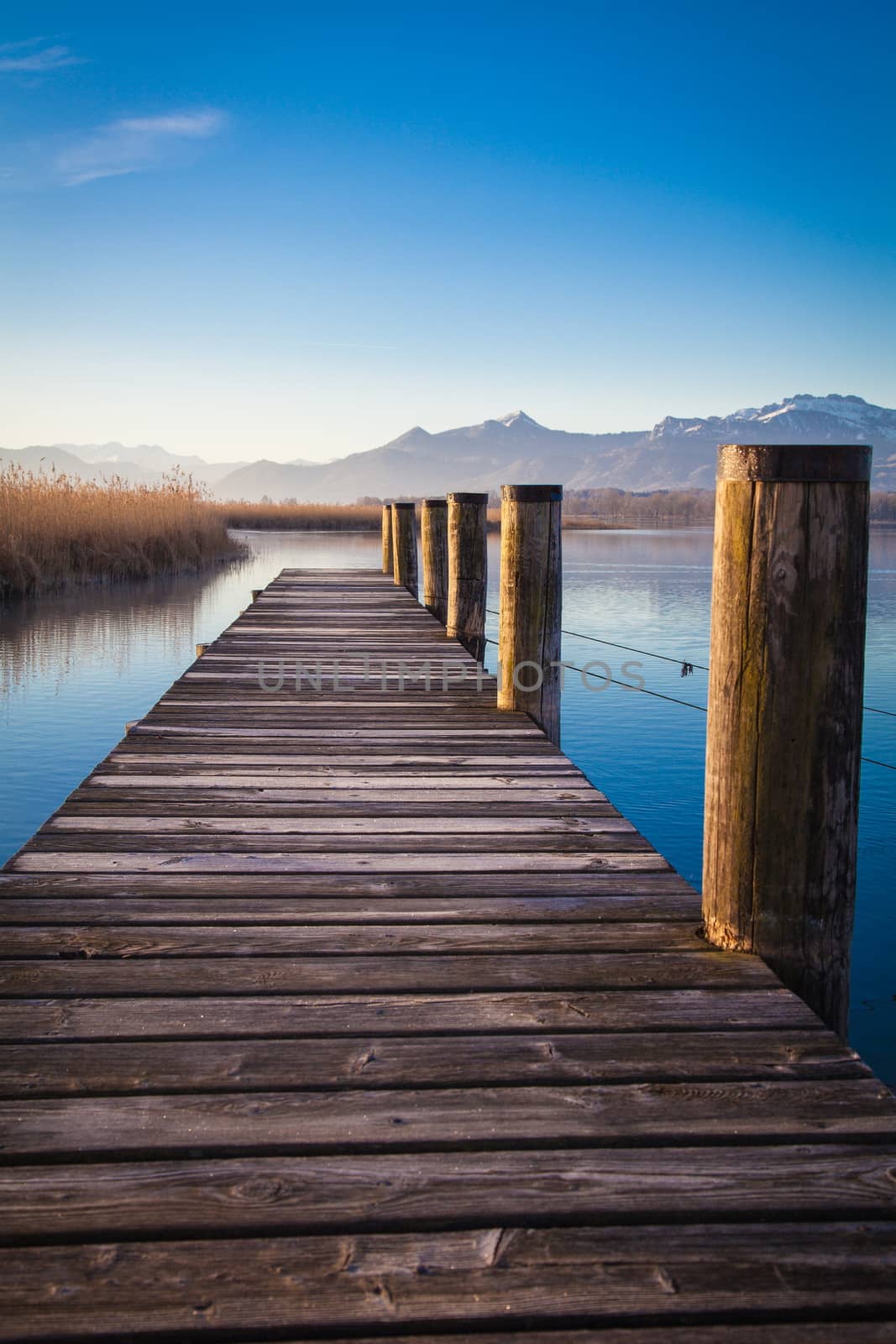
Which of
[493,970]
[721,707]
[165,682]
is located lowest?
[165,682]

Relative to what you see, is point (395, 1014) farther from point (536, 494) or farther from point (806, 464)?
point (536, 494)

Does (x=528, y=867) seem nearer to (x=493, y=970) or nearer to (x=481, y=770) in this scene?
(x=493, y=970)

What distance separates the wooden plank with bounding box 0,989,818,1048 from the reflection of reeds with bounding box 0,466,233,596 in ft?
38.8

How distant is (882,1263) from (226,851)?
5.73 feet

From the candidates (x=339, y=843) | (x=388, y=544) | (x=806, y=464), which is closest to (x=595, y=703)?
(x=388, y=544)

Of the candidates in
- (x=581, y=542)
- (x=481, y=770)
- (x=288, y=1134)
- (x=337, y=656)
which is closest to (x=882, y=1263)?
(x=288, y=1134)

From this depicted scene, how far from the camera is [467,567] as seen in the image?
247 inches

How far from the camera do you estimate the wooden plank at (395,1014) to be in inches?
67.0

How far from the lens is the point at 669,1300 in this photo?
1.15 metres

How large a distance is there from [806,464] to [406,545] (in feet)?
29.4

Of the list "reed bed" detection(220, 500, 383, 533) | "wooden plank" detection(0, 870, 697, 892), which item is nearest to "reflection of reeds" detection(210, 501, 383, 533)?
"reed bed" detection(220, 500, 383, 533)

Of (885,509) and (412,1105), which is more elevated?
(885,509)

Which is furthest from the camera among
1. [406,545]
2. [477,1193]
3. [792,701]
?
[406,545]

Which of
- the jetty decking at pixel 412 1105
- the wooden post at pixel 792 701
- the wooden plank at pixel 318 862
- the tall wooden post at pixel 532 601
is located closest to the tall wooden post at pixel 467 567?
the tall wooden post at pixel 532 601
